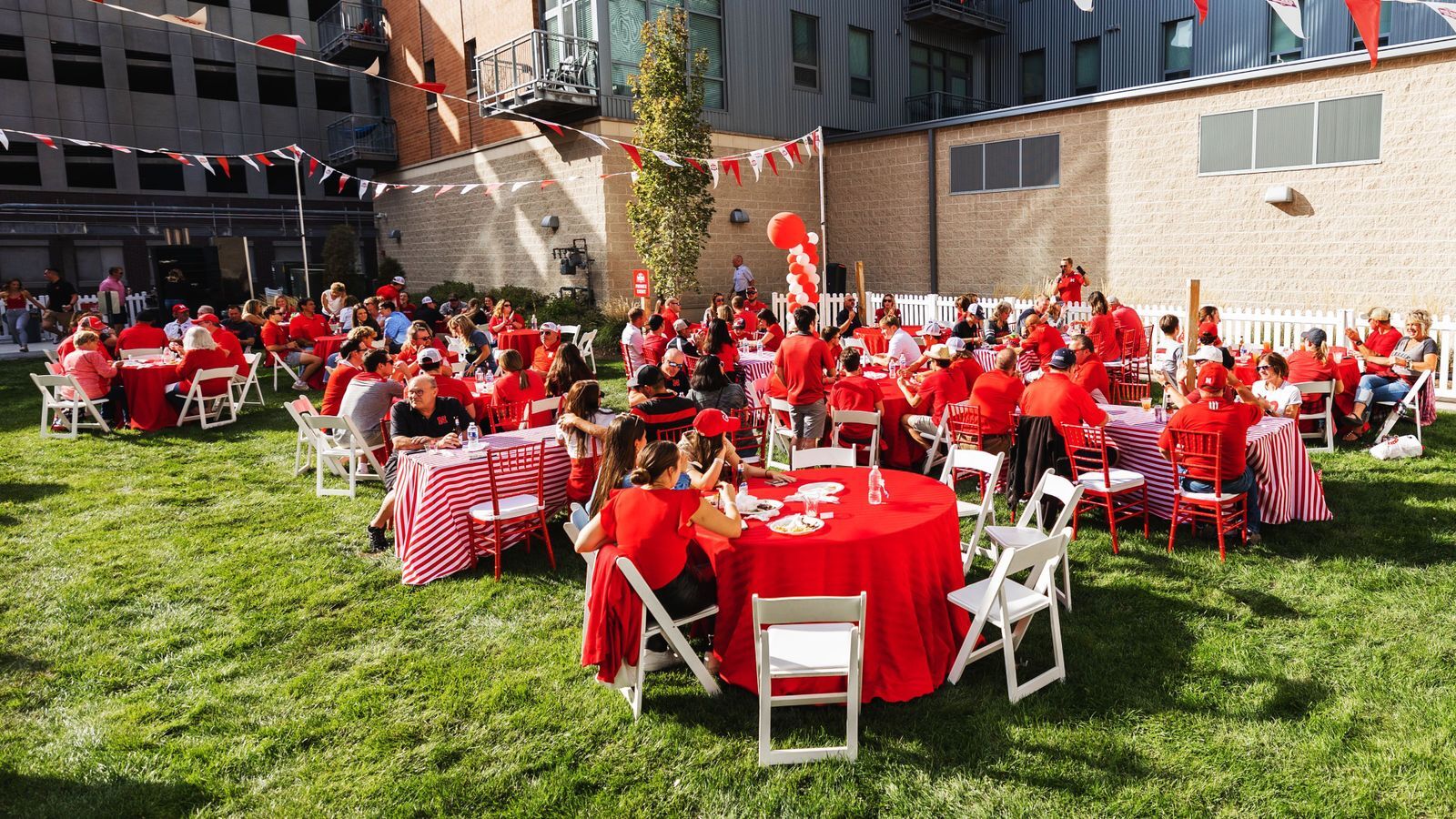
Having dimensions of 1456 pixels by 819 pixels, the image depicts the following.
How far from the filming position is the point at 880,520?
15.6 feet

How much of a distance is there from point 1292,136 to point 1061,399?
494 inches

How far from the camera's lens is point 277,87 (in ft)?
98.9

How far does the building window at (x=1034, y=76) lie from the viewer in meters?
27.5

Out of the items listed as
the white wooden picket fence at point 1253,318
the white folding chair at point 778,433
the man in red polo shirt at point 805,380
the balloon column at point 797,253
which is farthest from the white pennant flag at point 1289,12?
the balloon column at point 797,253

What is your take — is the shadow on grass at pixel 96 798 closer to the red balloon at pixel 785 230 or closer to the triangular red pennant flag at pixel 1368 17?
the triangular red pennant flag at pixel 1368 17

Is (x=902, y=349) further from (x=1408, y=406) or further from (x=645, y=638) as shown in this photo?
(x=645, y=638)

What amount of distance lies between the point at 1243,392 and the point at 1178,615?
2.93 m

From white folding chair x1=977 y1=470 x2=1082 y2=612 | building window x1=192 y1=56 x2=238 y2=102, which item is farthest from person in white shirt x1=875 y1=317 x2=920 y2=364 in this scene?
building window x1=192 y1=56 x2=238 y2=102

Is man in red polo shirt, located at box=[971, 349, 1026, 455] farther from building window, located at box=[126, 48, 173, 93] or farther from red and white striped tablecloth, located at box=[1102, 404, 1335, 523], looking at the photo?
building window, located at box=[126, 48, 173, 93]

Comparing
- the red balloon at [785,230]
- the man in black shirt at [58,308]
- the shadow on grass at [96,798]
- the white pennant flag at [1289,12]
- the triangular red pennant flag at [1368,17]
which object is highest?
the white pennant flag at [1289,12]

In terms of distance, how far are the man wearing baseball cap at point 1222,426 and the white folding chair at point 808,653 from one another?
11.3ft

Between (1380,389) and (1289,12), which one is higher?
(1289,12)

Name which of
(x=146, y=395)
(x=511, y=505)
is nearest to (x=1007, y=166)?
(x=511, y=505)

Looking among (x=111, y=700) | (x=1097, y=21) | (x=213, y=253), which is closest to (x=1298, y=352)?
(x=111, y=700)
